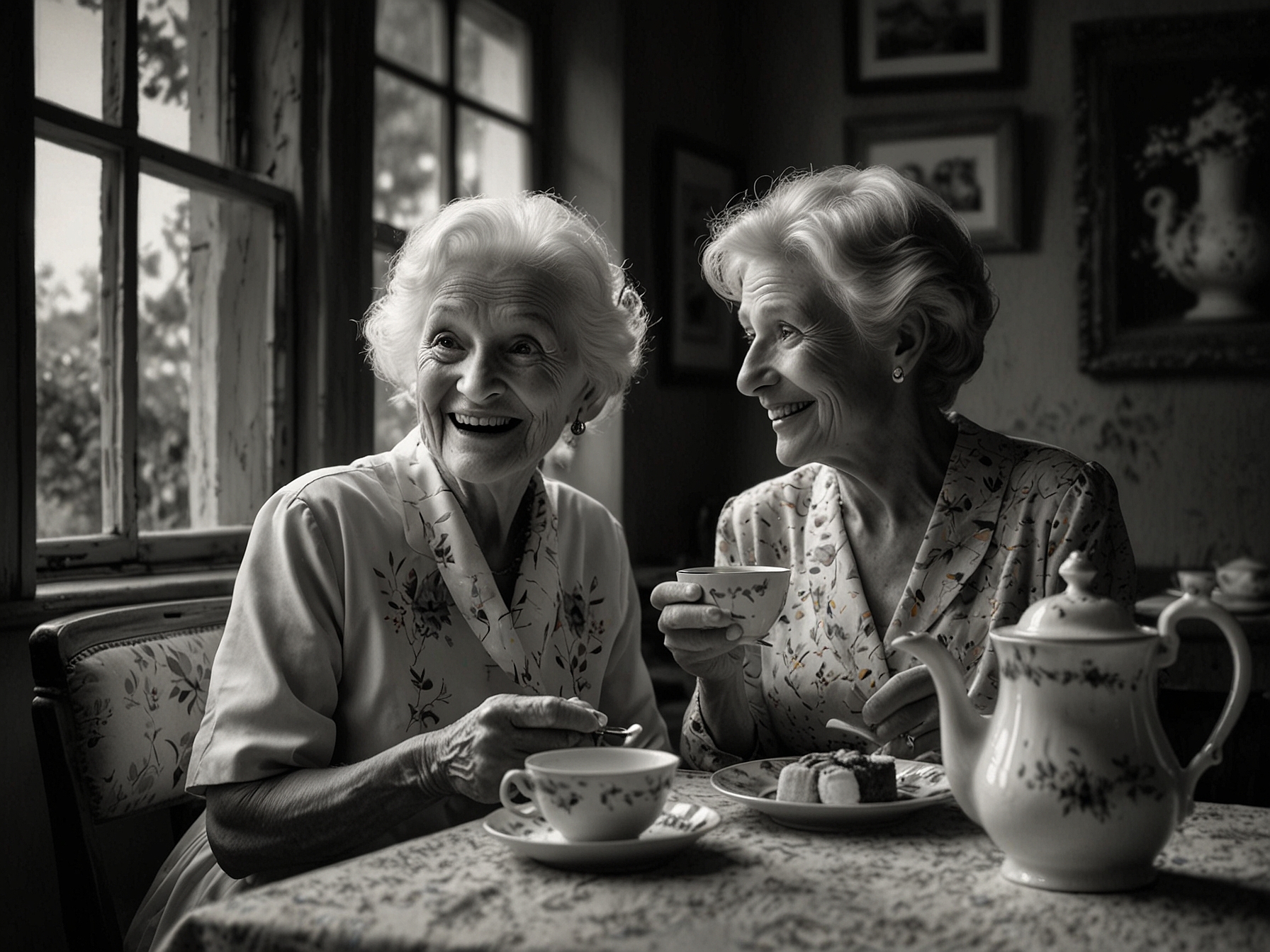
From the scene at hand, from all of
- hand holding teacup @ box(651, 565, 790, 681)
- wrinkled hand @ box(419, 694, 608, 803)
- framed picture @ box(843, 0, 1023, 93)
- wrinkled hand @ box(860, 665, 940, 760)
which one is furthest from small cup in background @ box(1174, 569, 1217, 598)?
wrinkled hand @ box(419, 694, 608, 803)

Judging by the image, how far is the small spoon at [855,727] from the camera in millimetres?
1328

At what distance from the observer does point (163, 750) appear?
1.55 m

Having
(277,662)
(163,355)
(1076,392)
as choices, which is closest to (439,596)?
(277,662)

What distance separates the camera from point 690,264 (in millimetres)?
3924

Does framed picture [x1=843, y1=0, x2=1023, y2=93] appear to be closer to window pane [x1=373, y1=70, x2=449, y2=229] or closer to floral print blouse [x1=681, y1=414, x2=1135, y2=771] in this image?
window pane [x1=373, y1=70, x2=449, y2=229]

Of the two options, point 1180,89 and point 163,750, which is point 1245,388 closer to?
point 1180,89

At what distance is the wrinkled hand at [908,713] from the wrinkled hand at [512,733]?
359 millimetres

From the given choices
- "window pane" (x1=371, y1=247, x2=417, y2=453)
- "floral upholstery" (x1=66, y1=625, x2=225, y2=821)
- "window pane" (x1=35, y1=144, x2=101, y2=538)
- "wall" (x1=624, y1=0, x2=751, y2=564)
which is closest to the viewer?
"floral upholstery" (x1=66, y1=625, x2=225, y2=821)

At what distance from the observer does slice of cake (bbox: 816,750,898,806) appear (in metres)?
1.16

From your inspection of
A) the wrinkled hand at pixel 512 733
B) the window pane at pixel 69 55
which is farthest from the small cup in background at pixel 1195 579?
the window pane at pixel 69 55

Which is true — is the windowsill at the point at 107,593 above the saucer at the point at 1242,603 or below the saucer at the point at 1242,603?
above

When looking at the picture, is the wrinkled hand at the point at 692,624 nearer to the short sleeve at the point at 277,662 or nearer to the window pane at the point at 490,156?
the short sleeve at the point at 277,662

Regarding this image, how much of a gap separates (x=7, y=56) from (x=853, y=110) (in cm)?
302

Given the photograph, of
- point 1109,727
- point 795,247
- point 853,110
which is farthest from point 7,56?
point 853,110
